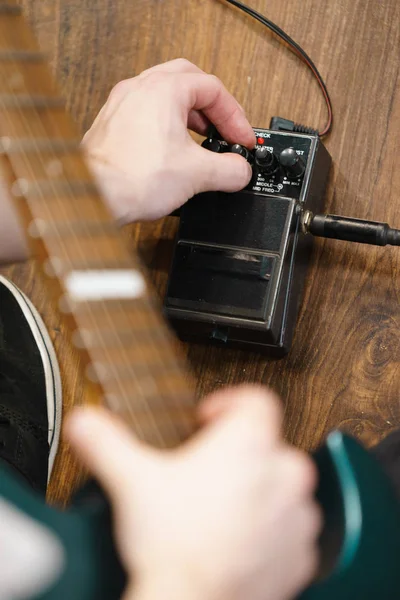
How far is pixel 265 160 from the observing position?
29.5 inches

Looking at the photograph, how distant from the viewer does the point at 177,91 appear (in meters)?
0.73

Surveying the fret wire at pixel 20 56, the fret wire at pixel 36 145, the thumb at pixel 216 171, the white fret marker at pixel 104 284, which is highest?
the fret wire at pixel 20 56

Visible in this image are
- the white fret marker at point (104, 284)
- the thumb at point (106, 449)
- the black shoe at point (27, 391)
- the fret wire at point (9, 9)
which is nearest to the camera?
the thumb at point (106, 449)

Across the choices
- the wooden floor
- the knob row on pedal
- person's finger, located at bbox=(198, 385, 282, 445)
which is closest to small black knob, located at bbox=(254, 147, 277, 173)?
the knob row on pedal

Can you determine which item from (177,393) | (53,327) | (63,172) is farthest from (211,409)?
(53,327)

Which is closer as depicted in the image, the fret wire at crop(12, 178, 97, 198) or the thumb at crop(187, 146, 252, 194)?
the fret wire at crop(12, 178, 97, 198)

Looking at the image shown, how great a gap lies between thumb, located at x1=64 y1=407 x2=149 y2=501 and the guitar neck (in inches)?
2.4

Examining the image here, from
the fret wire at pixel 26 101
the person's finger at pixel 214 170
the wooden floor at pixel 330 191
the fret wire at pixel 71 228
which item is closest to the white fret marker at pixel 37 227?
the fret wire at pixel 71 228

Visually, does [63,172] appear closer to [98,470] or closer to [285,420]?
[98,470]

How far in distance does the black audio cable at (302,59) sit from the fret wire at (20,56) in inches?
11.3

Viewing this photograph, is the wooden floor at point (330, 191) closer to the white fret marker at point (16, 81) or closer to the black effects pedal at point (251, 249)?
the black effects pedal at point (251, 249)

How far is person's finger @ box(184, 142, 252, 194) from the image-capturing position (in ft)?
2.39

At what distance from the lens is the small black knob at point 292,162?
739 mm

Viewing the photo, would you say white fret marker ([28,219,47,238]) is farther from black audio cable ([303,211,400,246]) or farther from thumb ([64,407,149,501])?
black audio cable ([303,211,400,246])
